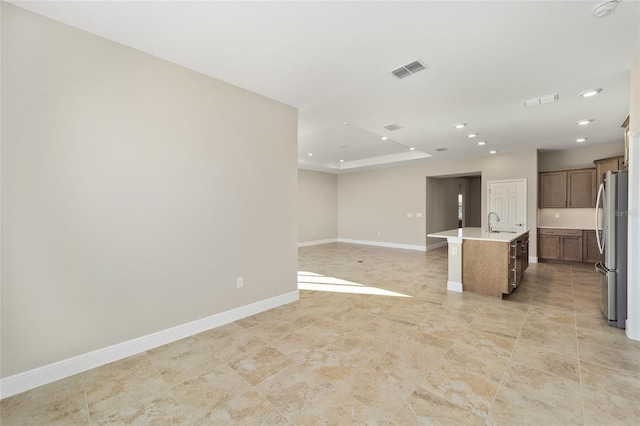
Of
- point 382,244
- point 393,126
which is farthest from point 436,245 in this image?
point 393,126

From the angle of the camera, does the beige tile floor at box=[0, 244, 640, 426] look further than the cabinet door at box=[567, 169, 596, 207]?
No

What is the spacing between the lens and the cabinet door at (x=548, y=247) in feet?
20.9

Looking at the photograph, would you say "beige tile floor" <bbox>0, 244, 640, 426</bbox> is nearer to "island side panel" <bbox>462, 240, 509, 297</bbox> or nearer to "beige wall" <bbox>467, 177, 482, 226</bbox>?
"island side panel" <bbox>462, 240, 509, 297</bbox>

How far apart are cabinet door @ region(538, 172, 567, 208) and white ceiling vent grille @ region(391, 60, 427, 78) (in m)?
5.87

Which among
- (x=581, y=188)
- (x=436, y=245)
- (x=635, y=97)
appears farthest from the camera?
(x=436, y=245)

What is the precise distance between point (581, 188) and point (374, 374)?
709cm

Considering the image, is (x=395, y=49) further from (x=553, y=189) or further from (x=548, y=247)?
(x=548, y=247)

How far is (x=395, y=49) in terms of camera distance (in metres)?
2.45

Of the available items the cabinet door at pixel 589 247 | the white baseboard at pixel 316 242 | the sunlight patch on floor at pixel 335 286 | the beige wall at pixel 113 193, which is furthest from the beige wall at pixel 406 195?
the beige wall at pixel 113 193

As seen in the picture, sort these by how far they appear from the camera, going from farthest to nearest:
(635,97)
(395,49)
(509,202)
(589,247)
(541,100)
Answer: (509,202) < (589,247) < (541,100) < (635,97) < (395,49)

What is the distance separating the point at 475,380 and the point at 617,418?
2.51 feet

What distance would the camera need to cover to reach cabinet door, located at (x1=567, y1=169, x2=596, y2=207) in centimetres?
597

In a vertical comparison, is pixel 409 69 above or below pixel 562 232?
above

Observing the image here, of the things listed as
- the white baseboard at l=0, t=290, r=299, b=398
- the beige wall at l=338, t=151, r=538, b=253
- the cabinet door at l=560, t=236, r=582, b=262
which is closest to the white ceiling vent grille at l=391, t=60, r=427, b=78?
the white baseboard at l=0, t=290, r=299, b=398
